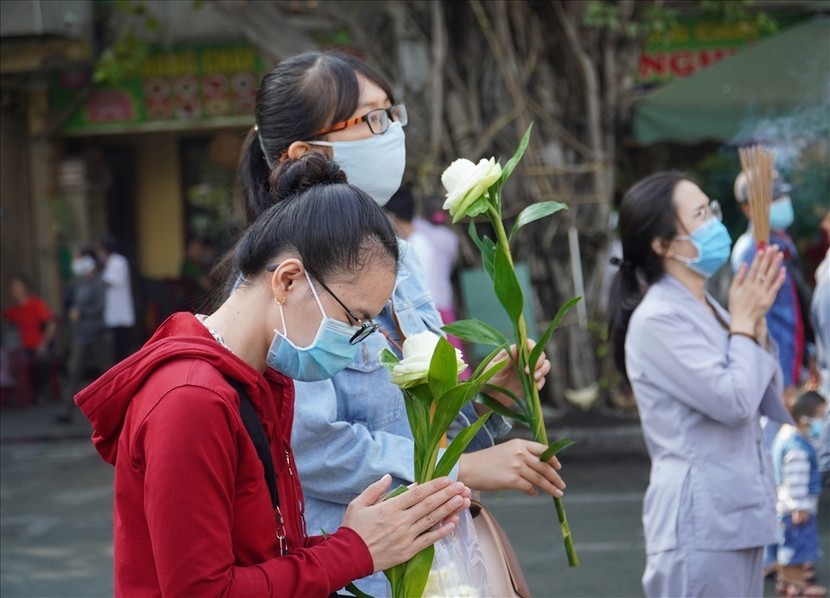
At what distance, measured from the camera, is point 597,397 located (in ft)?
33.7

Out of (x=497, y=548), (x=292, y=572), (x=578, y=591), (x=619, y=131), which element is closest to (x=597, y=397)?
(x=619, y=131)

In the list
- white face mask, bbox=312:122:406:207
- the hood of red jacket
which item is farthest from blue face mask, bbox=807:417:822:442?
the hood of red jacket

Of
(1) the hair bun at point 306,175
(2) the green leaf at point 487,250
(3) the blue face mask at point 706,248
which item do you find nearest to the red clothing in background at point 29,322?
(3) the blue face mask at point 706,248

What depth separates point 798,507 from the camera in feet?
18.3

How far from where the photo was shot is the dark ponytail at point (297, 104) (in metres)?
2.73

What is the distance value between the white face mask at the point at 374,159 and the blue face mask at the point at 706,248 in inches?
50.0

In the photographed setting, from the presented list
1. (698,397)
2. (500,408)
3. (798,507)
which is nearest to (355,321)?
(500,408)

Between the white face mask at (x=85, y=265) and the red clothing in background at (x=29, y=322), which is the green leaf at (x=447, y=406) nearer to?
the white face mask at (x=85, y=265)

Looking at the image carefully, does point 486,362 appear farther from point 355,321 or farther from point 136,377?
point 136,377

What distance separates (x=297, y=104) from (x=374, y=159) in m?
0.21

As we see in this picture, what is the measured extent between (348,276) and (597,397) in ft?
27.4

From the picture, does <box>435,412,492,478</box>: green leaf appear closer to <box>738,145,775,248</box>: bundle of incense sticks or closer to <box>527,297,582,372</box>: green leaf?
<box>527,297,582,372</box>: green leaf

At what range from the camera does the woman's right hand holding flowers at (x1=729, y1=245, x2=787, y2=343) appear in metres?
3.57

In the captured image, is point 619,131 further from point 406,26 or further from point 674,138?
point 406,26
